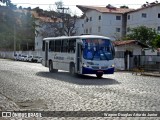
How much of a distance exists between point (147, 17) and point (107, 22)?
1000 centimetres

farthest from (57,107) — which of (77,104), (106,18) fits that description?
(106,18)

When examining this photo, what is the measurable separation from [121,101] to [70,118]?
360cm

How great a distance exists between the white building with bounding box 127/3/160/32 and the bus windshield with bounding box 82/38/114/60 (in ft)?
159

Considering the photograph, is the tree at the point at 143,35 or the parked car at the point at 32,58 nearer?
the tree at the point at 143,35

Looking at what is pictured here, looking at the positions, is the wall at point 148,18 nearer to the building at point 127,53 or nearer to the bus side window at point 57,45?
the building at point 127,53

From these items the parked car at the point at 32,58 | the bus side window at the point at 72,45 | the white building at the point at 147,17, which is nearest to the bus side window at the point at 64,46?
the bus side window at the point at 72,45

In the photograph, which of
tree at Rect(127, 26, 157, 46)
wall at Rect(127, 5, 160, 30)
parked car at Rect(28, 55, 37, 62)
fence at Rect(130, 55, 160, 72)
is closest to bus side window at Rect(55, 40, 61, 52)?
fence at Rect(130, 55, 160, 72)

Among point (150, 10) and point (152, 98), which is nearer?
point (152, 98)

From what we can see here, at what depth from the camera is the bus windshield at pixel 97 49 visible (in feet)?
78.4

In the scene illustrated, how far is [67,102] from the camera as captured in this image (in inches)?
485

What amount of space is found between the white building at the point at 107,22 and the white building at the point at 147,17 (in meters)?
4.06

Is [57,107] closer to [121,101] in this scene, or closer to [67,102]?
[67,102]

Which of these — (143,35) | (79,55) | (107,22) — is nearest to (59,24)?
(107,22)

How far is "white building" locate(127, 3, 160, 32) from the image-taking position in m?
71.2
